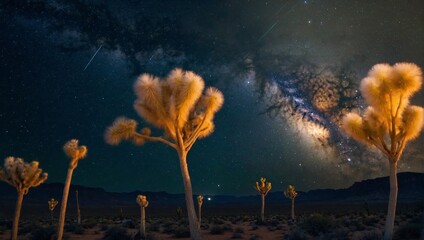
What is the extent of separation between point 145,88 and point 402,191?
130167 mm

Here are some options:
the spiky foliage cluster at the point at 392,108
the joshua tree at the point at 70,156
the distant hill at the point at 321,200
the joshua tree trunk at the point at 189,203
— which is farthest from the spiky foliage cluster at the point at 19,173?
the distant hill at the point at 321,200

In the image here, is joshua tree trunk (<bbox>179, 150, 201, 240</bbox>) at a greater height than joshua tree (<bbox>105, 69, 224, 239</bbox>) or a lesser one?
lesser

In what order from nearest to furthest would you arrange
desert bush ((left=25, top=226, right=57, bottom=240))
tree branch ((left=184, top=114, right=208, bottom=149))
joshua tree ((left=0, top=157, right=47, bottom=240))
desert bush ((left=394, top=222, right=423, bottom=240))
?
tree branch ((left=184, top=114, right=208, bottom=149)) < desert bush ((left=394, top=222, right=423, bottom=240)) < joshua tree ((left=0, top=157, right=47, bottom=240)) < desert bush ((left=25, top=226, right=57, bottom=240))

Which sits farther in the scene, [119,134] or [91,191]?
[91,191]

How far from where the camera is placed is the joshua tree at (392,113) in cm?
1133

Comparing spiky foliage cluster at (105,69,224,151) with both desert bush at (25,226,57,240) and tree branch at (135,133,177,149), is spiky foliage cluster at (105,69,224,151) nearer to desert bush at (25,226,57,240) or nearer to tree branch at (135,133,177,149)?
tree branch at (135,133,177,149)

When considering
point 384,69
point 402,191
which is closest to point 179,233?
point 384,69

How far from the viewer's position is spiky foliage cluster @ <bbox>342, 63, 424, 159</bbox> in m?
11.3

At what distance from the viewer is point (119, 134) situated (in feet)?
39.5

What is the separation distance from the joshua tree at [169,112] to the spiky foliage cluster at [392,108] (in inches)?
227

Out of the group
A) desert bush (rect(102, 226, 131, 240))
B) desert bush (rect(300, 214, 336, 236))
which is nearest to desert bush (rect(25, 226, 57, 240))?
desert bush (rect(102, 226, 131, 240))

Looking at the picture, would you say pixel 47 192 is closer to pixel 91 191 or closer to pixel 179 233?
pixel 91 191

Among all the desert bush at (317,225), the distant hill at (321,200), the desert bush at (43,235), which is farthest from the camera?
the distant hill at (321,200)

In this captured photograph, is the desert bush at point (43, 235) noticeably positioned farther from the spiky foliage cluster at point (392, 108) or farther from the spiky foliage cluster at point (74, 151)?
the spiky foliage cluster at point (392, 108)
